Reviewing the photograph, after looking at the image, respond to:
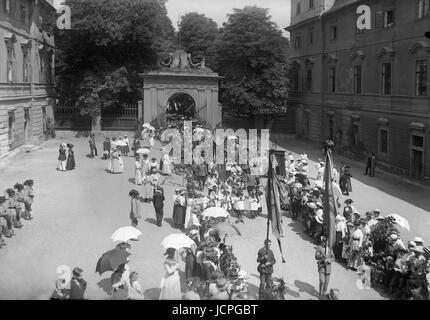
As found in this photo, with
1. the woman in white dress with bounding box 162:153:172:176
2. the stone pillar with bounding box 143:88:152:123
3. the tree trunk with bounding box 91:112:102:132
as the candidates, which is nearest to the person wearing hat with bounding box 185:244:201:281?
the woman in white dress with bounding box 162:153:172:176

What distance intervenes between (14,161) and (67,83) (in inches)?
563

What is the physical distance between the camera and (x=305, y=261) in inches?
580

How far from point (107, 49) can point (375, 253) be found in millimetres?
31759

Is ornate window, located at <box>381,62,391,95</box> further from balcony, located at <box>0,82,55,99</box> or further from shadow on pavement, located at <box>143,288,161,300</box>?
shadow on pavement, located at <box>143,288,161,300</box>

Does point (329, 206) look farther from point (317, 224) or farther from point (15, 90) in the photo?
point (15, 90)

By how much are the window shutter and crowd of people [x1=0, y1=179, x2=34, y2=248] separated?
2076cm

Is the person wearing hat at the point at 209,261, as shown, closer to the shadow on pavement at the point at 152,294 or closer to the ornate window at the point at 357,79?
the shadow on pavement at the point at 152,294

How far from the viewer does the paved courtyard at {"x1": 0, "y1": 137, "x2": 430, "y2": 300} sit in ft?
42.2

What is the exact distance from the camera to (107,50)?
4134 cm

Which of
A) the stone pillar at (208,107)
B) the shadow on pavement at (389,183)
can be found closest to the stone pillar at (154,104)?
the stone pillar at (208,107)

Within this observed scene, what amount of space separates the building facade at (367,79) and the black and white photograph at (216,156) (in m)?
0.13
